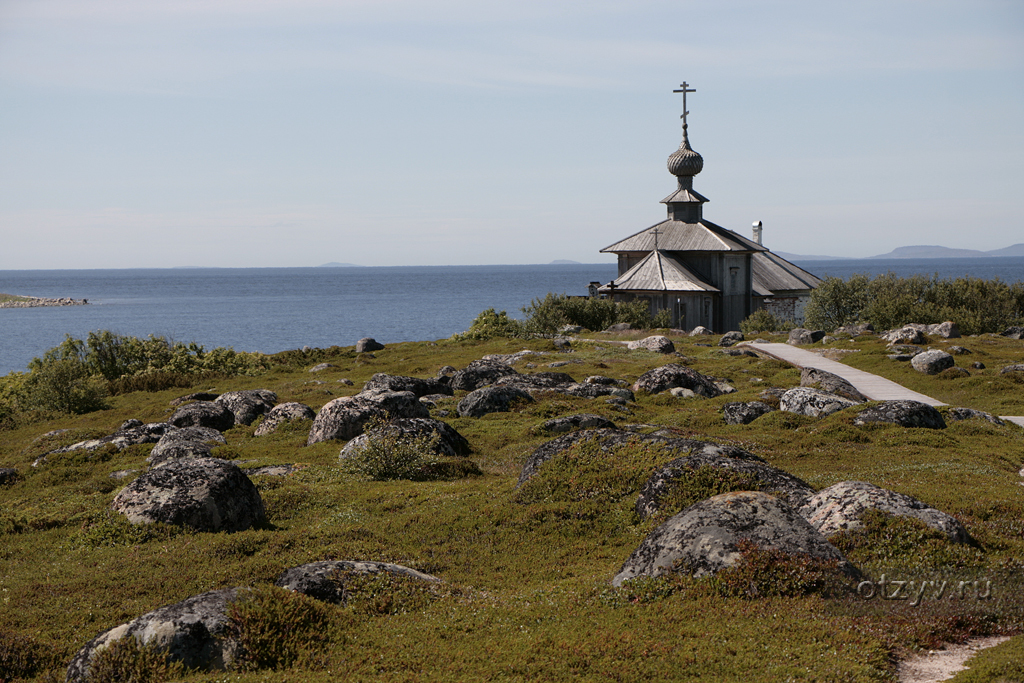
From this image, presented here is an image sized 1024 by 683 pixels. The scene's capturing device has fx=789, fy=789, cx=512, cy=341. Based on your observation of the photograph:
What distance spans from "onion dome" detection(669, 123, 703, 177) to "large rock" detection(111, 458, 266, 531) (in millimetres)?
68679

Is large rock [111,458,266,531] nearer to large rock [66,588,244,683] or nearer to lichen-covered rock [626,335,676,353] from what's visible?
large rock [66,588,244,683]

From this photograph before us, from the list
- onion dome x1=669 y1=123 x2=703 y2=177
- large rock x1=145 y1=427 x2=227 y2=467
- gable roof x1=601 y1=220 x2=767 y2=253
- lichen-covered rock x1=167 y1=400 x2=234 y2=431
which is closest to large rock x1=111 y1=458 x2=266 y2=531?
large rock x1=145 y1=427 x2=227 y2=467

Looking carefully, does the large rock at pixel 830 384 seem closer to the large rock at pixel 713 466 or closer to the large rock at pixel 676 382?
the large rock at pixel 676 382

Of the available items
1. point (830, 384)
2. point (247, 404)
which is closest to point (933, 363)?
point (830, 384)

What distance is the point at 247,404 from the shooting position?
1207 inches

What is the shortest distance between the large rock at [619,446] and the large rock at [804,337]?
126ft

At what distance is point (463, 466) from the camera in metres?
19.4

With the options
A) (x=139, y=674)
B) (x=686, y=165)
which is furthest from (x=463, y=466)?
(x=686, y=165)

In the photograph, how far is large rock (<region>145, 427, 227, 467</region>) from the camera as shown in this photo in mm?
20109

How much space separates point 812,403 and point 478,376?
14.3 metres

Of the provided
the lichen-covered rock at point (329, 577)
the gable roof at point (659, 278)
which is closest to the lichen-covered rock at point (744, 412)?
the lichen-covered rock at point (329, 577)

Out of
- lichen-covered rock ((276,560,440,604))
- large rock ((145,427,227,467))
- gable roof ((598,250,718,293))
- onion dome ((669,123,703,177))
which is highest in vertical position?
onion dome ((669,123,703,177))

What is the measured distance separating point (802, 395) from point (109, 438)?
73.5 ft

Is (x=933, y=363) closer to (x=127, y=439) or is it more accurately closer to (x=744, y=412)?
(x=744, y=412)
